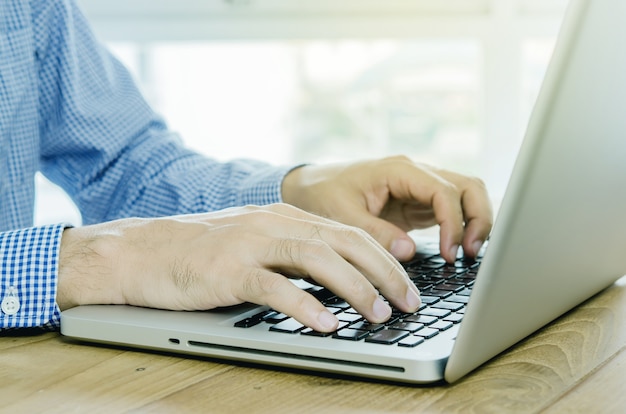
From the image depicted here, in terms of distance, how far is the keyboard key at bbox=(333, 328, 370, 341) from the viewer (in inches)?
24.3

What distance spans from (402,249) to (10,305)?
409 mm

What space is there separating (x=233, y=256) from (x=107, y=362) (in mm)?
129

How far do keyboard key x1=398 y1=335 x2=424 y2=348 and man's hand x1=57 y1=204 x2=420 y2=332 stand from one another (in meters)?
0.05

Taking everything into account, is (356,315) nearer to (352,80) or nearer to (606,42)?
(606,42)

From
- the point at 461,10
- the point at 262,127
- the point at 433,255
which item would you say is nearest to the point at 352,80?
the point at 262,127

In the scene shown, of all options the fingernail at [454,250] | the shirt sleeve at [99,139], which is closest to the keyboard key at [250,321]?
the fingernail at [454,250]

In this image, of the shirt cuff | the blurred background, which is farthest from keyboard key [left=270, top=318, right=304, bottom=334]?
the blurred background

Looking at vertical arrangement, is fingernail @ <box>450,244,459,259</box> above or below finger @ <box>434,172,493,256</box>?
below

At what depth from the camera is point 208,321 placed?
2.27 feet

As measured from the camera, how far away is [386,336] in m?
0.61

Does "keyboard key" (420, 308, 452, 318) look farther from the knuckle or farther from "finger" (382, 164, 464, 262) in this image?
"finger" (382, 164, 464, 262)

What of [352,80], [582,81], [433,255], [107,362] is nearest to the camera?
[582,81]

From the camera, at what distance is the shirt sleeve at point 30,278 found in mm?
766

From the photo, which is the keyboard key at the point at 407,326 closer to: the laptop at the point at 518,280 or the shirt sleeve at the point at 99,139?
the laptop at the point at 518,280
